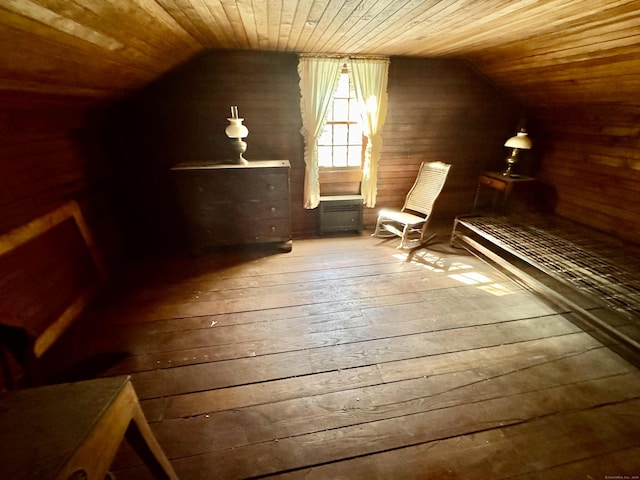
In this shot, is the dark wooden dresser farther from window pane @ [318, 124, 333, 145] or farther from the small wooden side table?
the small wooden side table

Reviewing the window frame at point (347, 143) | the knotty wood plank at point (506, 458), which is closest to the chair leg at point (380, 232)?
the window frame at point (347, 143)

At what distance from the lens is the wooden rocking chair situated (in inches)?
141

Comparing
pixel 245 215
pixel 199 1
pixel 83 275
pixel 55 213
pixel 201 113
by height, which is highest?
pixel 199 1

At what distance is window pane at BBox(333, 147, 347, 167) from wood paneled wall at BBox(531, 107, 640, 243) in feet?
8.18

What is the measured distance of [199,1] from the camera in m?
1.76

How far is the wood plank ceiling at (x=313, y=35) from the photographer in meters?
1.51

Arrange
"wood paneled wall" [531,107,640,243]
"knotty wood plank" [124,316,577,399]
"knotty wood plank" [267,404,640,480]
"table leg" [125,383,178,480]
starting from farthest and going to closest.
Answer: "wood paneled wall" [531,107,640,243] → "knotty wood plank" [124,316,577,399] → "knotty wood plank" [267,404,640,480] → "table leg" [125,383,178,480]

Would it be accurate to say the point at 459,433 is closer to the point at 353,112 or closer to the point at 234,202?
the point at 234,202

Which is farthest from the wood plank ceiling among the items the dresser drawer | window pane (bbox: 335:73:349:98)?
the dresser drawer

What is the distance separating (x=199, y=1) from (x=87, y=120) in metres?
1.89

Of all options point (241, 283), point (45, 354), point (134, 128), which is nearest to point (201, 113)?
point (134, 128)

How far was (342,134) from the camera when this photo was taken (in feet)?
12.8

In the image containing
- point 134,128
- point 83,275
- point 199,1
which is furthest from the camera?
point 134,128

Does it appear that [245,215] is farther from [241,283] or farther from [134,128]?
[134,128]
